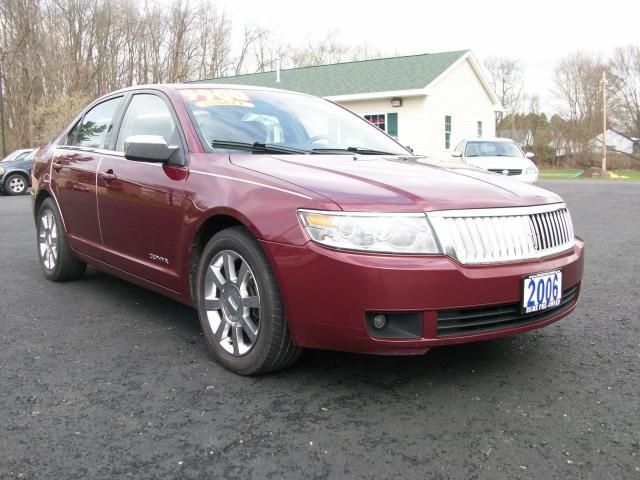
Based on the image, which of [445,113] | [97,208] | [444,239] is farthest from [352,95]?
[444,239]

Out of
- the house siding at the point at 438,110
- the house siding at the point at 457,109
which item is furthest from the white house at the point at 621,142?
the house siding at the point at 438,110

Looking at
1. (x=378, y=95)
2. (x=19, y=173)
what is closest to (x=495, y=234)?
(x=19, y=173)

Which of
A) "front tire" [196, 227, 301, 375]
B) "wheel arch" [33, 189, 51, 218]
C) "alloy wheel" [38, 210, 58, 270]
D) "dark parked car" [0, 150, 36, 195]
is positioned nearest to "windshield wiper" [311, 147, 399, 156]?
"front tire" [196, 227, 301, 375]

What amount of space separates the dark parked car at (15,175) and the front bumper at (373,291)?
1791 cm

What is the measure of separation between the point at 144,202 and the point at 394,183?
1.63 meters

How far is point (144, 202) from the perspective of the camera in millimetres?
3721

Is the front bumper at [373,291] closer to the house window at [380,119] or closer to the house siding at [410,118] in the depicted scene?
the house siding at [410,118]

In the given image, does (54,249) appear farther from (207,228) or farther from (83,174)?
(207,228)

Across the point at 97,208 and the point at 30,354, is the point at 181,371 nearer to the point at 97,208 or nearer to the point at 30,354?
the point at 30,354

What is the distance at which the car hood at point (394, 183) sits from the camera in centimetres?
271

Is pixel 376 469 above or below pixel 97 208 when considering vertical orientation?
below

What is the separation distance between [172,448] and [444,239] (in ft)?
4.61

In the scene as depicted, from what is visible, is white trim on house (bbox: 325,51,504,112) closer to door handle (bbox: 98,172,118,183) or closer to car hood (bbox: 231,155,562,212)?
door handle (bbox: 98,172,118,183)

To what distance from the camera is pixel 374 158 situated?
12.3 feet
